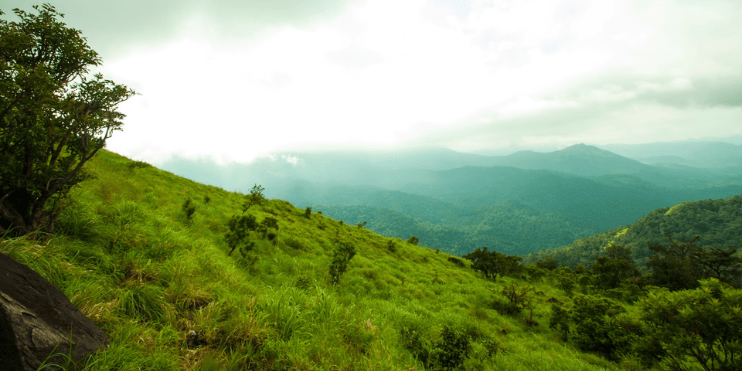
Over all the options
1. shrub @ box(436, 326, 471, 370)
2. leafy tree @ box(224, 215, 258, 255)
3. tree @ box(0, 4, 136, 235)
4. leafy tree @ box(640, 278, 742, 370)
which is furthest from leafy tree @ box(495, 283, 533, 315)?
tree @ box(0, 4, 136, 235)

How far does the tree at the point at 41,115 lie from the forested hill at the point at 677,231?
6736 inches

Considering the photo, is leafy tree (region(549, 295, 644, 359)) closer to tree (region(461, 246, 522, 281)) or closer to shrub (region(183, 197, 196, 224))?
tree (region(461, 246, 522, 281))

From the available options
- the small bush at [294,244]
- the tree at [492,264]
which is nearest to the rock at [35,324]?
the small bush at [294,244]

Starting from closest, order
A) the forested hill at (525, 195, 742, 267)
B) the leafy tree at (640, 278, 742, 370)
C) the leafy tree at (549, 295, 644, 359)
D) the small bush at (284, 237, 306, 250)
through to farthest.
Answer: the leafy tree at (640, 278, 742, 370) < the leafy tree at (549, 295, 644, 359) < the small bush at (284, 237, 306, 250) < the forested hill at (525, 195, 742, 267)

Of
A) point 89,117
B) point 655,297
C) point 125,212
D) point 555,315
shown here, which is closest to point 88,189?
point 125,212

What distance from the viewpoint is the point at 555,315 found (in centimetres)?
1446

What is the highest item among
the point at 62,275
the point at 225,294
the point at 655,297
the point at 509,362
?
the point at 62,275

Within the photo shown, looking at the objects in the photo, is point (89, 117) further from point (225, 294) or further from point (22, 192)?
point (225, 294)

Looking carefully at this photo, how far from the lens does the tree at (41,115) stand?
4.86 m

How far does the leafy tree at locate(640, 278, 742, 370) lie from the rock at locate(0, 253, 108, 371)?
1298 centimetres

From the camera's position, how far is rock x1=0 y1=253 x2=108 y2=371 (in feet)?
9.78

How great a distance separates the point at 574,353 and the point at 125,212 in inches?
733

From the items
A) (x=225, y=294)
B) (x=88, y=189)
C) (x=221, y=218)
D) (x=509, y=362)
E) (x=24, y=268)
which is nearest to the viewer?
(x=24, y=268)

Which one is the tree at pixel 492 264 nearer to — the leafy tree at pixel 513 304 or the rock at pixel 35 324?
the leafy tree at pixel 513 304
